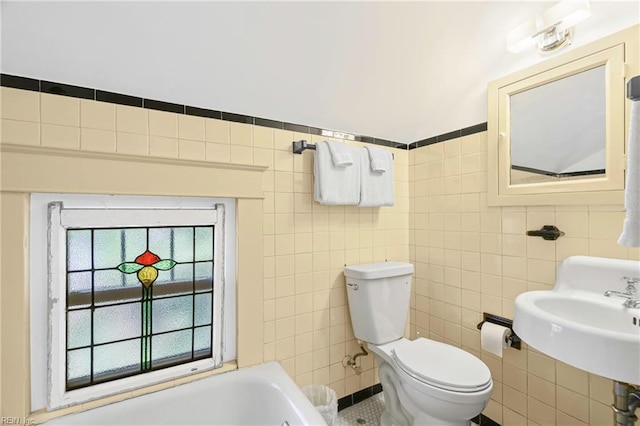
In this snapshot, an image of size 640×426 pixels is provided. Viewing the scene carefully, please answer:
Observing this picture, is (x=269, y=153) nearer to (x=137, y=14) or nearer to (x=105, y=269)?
(x=137, y=14)

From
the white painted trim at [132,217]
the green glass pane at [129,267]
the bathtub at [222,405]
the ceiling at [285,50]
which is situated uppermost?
the ceiling at [285,50]

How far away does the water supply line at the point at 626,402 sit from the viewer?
3.60 feet

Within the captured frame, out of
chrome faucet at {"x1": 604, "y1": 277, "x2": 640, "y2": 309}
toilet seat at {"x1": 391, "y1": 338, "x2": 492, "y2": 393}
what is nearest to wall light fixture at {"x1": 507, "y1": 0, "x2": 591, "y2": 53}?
chrome faucet at {"x1": 604, "y1": 277, "x2": 640, "y2": 309}

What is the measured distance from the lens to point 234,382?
4.91ft

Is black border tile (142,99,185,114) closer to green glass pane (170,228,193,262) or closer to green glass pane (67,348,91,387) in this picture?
green glass pane (170,228,193,262)

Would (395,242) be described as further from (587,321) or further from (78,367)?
(78,367)

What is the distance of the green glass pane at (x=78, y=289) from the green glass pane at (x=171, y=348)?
14.0 inches

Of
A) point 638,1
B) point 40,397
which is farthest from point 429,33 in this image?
point 40,397

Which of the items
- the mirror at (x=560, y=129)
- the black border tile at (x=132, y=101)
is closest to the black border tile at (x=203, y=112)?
the black border tile at (x=132, y=101)

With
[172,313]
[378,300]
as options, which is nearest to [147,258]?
[172,313]

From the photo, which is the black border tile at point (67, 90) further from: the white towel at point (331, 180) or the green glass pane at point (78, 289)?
the white towel at point (331, 180)

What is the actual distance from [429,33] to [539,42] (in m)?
0.50

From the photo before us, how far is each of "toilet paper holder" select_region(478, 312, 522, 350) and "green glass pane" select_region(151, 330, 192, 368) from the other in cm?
165

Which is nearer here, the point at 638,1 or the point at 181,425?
the point at 638,1
